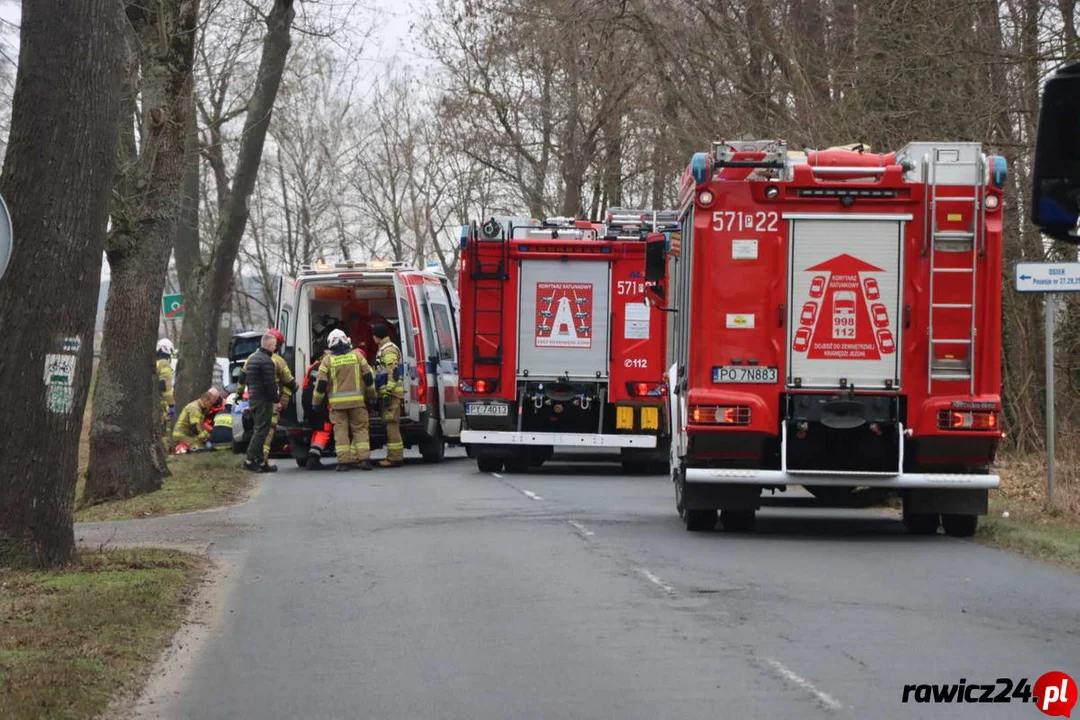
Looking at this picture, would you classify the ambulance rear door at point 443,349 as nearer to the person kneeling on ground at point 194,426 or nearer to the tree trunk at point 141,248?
the person kneeling on ground at point 194,426

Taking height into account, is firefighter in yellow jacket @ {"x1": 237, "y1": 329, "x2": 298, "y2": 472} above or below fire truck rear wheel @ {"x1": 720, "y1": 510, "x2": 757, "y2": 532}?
above

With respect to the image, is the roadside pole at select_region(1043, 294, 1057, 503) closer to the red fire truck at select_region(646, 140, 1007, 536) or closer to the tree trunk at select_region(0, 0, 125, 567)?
the red fire truck at select_region(646, 140, 1007, 536)

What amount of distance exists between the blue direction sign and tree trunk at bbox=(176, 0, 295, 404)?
42.6ft

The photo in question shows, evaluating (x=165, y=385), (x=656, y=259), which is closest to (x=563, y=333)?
(x=656, y=259)

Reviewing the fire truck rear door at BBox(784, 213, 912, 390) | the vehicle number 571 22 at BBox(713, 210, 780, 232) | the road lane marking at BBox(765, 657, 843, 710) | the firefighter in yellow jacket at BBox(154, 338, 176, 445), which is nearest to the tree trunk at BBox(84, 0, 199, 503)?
the vehicle number 571 22 at BBox(713, 210, 780, 232)

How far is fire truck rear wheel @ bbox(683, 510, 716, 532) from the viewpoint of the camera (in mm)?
13680

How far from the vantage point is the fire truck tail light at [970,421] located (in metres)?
12.7

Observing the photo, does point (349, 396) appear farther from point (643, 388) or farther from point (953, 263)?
point (953, 263)

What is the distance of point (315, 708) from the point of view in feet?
23.1

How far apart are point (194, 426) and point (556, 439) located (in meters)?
8.31

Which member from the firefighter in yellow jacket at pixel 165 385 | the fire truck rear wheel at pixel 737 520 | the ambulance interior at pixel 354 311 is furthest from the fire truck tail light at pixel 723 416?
the firefighter in yellow jacket at pixel 165 385

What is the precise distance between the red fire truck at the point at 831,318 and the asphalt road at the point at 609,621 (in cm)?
74

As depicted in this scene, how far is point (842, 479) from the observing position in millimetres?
13016

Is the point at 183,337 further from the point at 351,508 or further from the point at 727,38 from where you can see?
the point at 351,508
